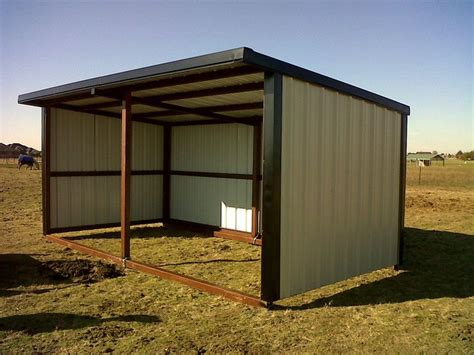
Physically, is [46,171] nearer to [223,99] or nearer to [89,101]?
[89,101]

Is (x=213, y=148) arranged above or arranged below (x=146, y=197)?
above

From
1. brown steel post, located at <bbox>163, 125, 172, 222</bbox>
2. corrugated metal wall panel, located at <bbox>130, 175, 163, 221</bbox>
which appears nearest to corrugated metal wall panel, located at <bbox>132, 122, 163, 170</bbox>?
brown steel post, located at <bbox>163, 125, 172, 222</bbox>

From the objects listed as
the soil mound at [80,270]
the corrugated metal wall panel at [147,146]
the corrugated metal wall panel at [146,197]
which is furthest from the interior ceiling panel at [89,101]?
the soil mound at [80,270]

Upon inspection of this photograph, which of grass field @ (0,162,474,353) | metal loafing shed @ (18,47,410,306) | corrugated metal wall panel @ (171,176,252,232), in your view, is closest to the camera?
grass field @ (0,162,474,353)

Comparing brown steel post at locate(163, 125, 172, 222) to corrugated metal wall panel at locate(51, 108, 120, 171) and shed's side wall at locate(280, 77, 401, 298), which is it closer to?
corrugated metal wall panel at locate(51, 108, 120, 171)

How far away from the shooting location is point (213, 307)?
4.54 meters

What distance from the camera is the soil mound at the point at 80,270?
219 inches

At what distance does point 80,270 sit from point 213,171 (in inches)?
179

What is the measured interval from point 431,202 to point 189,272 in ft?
41.6

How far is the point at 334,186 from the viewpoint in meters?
5.23

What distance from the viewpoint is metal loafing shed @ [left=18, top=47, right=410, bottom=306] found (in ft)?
14.7

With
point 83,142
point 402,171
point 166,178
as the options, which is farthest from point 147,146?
point 402,171

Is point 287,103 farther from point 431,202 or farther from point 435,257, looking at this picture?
point 431,202

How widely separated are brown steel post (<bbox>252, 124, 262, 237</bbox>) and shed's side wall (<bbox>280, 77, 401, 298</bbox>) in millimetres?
2979
